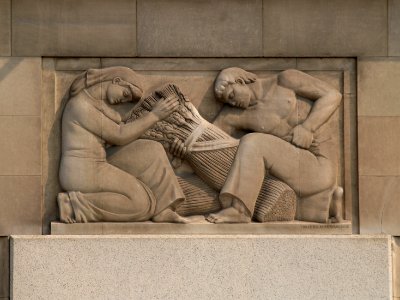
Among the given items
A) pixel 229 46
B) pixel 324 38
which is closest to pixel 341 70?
pixel 324 38

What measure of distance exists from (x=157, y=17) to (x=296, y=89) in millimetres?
1473

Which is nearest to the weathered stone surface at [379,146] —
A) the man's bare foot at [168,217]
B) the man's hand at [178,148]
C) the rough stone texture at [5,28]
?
the man's hand at [178,148]

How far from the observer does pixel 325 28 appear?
11.9 metres

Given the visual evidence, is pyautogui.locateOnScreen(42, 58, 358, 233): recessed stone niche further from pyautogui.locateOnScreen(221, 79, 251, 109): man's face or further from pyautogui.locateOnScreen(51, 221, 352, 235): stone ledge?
pyautogui.locateOnScreen(221, 79, 251, 109): man's face

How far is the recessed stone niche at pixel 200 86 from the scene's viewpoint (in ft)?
38.3

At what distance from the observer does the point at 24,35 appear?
38.4 feet

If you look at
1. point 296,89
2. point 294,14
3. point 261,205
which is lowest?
point 261,205

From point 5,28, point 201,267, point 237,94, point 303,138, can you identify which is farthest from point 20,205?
point 303,138

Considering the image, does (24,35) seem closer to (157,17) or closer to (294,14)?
(157,17)

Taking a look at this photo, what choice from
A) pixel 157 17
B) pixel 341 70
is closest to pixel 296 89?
pixel 341 70

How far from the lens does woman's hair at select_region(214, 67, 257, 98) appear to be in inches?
459

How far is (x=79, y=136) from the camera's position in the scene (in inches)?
455

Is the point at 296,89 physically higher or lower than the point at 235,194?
higher

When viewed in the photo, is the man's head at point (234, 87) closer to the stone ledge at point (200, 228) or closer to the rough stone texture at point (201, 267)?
the stone ledge at point (200, 228)
